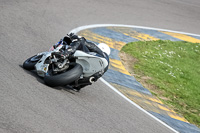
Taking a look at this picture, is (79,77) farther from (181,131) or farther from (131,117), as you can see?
(181,131)

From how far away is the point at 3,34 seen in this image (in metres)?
8.88

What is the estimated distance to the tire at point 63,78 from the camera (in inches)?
250

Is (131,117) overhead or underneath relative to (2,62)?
underneath

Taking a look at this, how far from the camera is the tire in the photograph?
635 cm

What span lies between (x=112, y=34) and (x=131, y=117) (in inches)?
242

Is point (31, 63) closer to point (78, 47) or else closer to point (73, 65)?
point (73, 65)

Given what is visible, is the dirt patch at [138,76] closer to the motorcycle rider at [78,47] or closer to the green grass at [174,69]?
the green grass at [174,69]

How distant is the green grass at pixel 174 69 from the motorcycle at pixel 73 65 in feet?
8.97

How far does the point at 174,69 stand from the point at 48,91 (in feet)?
19.4

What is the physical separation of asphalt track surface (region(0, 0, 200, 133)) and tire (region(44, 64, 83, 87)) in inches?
5.4

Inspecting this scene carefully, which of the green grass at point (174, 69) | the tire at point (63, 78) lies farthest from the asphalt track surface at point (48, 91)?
the green grass at point (174, 69)

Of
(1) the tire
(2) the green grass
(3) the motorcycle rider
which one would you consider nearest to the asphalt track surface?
(1) the tire

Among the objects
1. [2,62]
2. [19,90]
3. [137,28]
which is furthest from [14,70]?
[137,28]

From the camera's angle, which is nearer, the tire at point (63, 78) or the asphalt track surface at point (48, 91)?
the asphalt track surface at point (48, 91)
